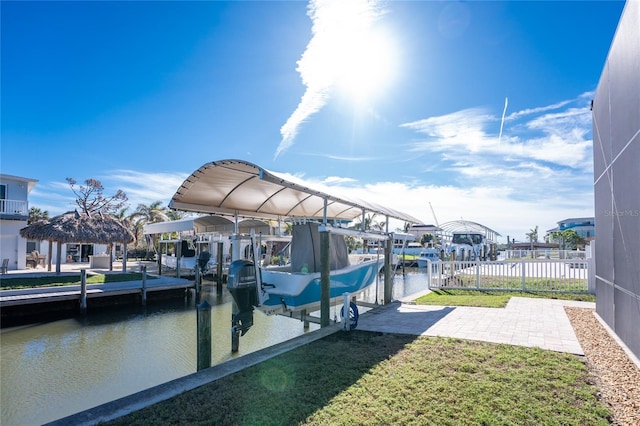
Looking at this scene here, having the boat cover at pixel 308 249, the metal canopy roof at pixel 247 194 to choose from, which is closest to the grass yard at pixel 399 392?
the metal canopy roof at pixel 247 194

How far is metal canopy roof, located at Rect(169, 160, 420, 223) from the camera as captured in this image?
6.46 meters

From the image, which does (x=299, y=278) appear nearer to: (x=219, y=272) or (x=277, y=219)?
(x=277, y=219)

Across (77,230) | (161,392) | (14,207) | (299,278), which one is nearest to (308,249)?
(299,278)

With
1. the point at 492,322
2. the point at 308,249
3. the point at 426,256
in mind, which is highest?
the point at 308,249

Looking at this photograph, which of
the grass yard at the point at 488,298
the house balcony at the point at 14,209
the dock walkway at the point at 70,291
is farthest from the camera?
the house balcony at the point at 14,209

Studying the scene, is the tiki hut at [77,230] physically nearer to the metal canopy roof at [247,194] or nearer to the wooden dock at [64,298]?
the wooden dock at [64,298]

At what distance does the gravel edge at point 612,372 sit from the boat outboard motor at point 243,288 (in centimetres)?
528

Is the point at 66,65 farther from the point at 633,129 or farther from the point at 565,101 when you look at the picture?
the point at 565,101

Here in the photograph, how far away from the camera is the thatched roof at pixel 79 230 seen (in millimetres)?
17266

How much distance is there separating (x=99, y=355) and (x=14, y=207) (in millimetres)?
18163

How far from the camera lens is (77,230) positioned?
59.1 ft

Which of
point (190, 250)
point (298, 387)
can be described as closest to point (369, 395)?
point (298, 387)

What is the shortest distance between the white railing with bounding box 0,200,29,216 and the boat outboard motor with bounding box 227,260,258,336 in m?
21.1

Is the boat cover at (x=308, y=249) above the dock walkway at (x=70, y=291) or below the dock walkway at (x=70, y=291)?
above
